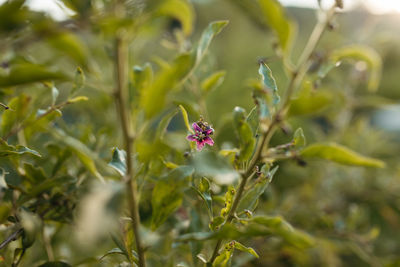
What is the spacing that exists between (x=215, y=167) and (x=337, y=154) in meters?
0.07

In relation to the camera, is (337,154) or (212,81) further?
(212,81)

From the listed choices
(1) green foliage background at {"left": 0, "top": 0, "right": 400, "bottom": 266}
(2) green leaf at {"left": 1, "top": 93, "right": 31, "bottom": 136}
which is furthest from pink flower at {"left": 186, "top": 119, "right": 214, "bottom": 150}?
(2) green leaf at {"left": 1, "top": 93, "right": 31, "bottom": 136}

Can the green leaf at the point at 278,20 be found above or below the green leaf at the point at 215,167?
above

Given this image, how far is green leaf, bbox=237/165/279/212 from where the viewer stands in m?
0.22

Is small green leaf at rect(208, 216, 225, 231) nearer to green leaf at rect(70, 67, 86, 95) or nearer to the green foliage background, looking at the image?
the green foliage background

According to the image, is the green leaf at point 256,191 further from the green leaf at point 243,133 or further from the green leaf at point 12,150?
the green leaf at point 12,150

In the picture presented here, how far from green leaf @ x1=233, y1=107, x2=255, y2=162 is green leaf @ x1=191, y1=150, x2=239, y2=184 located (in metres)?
0.03

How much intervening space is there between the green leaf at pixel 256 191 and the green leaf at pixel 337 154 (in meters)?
0.03

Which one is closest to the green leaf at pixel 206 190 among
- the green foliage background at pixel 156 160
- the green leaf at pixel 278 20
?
the green foliage background at pixel 156 160

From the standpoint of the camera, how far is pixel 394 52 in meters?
1.31

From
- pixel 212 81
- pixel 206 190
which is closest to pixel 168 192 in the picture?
pixel 206 190

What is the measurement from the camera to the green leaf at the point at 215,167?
167 mm

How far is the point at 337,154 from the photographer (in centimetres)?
20

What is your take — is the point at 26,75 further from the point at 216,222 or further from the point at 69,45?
the point at 216,222
